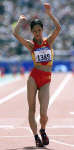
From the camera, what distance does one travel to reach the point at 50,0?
2857 inches

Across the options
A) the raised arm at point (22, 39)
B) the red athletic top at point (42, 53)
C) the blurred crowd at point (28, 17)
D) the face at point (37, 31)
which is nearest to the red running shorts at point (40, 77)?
the red athletic top at point (42, 53)

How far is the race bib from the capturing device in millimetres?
9547

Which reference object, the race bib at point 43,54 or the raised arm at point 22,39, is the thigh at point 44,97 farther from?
the raised arm at point 22,39

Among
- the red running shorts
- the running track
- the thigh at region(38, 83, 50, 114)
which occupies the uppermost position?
the red running shorts

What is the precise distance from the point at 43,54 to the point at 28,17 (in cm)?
6047

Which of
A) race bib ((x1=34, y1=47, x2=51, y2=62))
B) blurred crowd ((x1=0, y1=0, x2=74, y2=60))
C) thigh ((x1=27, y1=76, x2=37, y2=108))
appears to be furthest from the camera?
blurred crowd ((x1=0, y1=0, x2=74, y2=60))

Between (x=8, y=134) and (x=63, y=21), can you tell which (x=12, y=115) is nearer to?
(x=8, y=134)

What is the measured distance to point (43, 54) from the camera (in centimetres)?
955

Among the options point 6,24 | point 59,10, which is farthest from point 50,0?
point 6,24

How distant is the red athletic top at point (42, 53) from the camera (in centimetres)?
955

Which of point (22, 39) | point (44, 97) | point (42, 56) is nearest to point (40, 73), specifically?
point (42, 56)

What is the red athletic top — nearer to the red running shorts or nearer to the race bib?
the race bib

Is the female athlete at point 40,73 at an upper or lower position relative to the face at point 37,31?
lower

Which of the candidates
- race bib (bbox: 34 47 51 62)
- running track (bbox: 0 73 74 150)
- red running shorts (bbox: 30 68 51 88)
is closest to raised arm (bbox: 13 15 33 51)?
race bib (bbox: 34 47 51 62)
